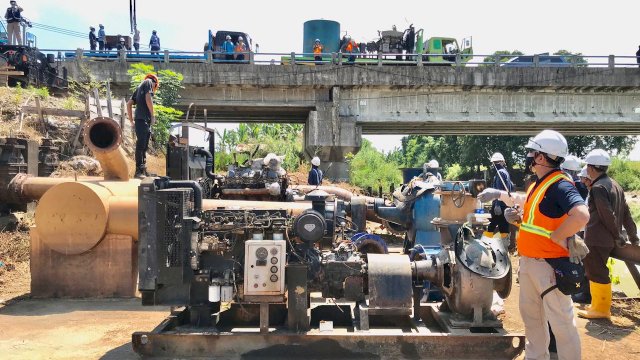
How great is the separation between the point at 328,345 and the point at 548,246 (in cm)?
185

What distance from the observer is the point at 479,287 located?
13.7 ft

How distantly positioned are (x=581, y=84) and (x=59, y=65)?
63.9 feet

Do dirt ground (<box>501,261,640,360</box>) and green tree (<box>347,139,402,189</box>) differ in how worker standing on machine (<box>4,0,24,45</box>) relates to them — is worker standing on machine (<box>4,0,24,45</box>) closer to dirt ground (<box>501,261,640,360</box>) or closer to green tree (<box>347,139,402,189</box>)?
green tree (<box>347,139,402,189</box>)

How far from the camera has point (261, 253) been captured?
406 centimetres

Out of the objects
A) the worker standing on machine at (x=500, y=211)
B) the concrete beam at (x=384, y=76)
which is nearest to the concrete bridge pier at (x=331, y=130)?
the concrete beam at (x=384, y=76)

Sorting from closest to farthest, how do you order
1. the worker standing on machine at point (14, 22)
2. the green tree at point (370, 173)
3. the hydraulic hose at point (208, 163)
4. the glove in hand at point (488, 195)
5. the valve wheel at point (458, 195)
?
1. the glove in hand at point (488, 195)
2. the valve wheel at point (458, 195)
3. the hydraulic hose at point (208, 163)
4. the worker standing on machine at point (14, 22)
5. the green tree at point (370, 173)

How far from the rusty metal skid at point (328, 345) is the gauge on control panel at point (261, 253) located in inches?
25.1

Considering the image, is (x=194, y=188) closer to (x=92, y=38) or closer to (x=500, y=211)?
(x=500, y=211)

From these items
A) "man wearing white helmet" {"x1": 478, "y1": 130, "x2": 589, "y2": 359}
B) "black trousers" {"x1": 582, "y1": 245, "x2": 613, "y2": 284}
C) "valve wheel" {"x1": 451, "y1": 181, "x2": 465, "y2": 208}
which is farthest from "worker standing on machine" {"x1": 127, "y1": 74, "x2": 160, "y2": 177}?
"black trousers" {"x1": 582, "y1": 245, "x2": 613, "y2": 284}

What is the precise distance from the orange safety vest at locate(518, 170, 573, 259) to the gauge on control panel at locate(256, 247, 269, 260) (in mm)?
1960

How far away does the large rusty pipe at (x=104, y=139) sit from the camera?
6.21 m

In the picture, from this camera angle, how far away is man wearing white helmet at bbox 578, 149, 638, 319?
541 centimetres

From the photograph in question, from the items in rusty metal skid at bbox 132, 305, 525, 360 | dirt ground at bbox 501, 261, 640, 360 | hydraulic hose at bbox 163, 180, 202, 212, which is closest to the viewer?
rusty metal skid at bbox 132, 305, 525, 360

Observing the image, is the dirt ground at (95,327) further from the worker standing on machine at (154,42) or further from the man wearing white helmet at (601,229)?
the worker standing on machine at (154,42)
